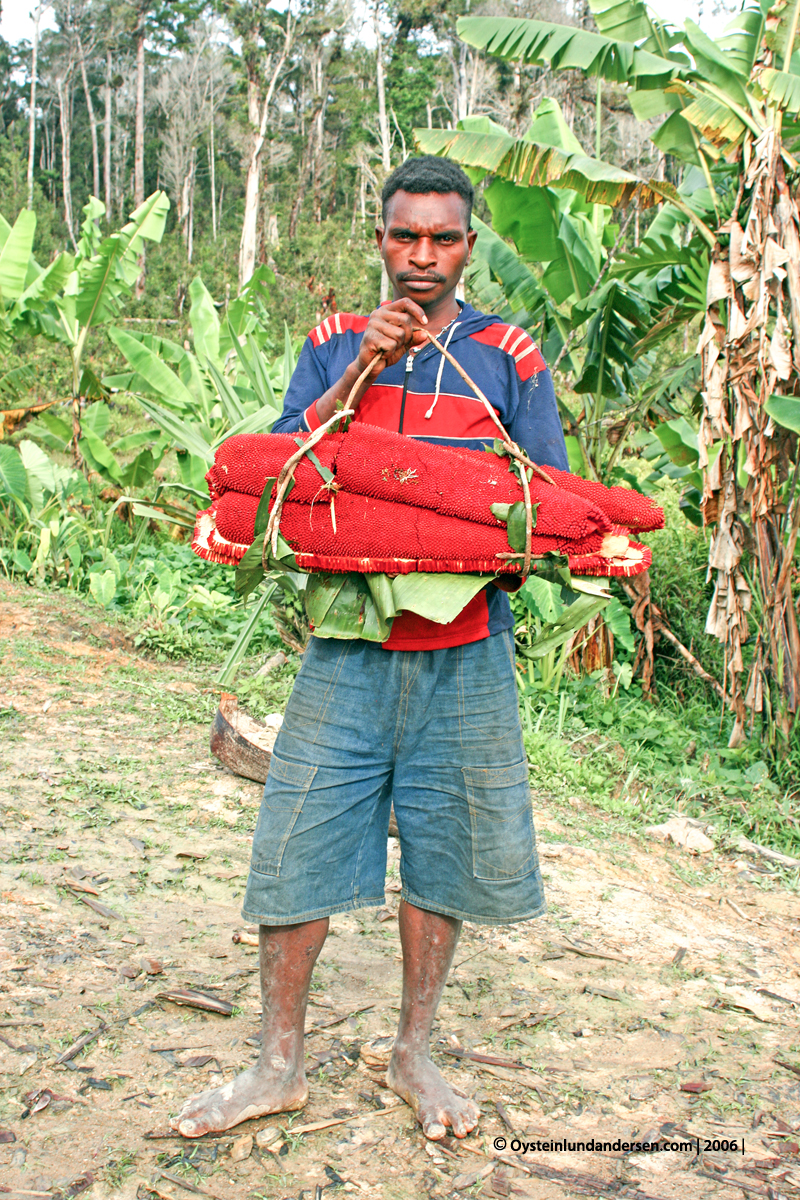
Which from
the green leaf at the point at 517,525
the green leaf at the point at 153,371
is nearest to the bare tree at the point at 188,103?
the green leaf at the point at 153,371

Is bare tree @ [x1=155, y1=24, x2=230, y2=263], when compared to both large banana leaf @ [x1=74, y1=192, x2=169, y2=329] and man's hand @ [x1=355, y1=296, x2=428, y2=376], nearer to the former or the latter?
large banana leaf @ [x1=74, y1=192, x2=169, y2=329]

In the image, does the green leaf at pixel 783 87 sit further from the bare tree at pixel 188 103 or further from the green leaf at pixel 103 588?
the bare tree at pixel 188 103

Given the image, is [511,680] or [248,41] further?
[248,41]

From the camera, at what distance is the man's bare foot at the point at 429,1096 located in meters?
1.84

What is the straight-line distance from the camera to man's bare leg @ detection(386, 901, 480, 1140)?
1847 millimetres

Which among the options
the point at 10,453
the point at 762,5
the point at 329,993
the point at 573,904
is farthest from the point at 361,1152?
the point at 10,453

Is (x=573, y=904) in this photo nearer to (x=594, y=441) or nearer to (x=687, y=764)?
(x=687, y=764)

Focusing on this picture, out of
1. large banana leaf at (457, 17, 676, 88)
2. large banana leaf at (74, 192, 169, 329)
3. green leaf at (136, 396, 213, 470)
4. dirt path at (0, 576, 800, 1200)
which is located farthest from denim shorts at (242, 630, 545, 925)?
large banana leaf at (74, 192, 169, 329)

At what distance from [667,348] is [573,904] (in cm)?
1170

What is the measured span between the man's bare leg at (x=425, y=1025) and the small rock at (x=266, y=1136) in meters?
0.28

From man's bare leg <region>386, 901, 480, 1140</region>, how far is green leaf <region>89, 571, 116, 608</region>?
4.31m

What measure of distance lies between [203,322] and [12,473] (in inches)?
69.9

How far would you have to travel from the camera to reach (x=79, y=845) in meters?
3.09

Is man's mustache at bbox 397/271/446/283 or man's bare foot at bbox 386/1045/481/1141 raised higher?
man's mustache at bbox 397/271/446/283
